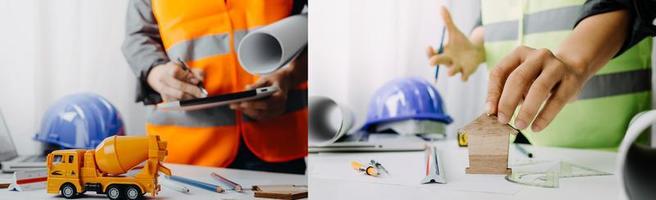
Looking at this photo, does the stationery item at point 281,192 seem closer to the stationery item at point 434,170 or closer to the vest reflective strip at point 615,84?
the stationery item at point 434,170

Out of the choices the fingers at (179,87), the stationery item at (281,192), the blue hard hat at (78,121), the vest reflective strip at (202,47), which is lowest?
the stationery item at (281,192)

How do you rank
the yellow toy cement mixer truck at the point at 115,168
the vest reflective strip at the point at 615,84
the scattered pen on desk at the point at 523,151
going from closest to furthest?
the yellow toy cement mixer truck at the point at 115,168 < the scattered pen on desk at the point at 523,151 < the vest reflective strip at the point at 615,84

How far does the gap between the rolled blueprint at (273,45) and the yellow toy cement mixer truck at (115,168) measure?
19 centimetres

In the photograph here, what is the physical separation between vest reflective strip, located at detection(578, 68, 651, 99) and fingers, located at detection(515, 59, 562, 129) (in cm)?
44

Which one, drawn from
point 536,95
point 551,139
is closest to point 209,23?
point 536,95

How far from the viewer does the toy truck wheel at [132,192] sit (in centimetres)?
55

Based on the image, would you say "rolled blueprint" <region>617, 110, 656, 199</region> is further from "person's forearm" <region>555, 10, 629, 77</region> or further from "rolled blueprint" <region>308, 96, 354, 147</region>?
"rolled blueprint" <region>308, 96, 354, 147</region>

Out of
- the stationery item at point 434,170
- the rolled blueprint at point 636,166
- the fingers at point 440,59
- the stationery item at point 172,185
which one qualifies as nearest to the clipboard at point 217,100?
the stationery item at point 172,185

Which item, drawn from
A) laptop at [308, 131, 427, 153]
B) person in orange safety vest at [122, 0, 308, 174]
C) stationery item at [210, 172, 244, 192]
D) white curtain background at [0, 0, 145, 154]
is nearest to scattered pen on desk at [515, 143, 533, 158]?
laptop at [308, 131, 427, 153]

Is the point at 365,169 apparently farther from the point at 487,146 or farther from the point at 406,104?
the point at 406,104

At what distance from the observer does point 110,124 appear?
2.41 ft

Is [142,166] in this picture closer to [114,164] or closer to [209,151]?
[114,164]

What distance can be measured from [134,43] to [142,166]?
241 mm

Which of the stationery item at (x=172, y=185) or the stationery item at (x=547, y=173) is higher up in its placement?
the stationery item at (x=172, y=185)
